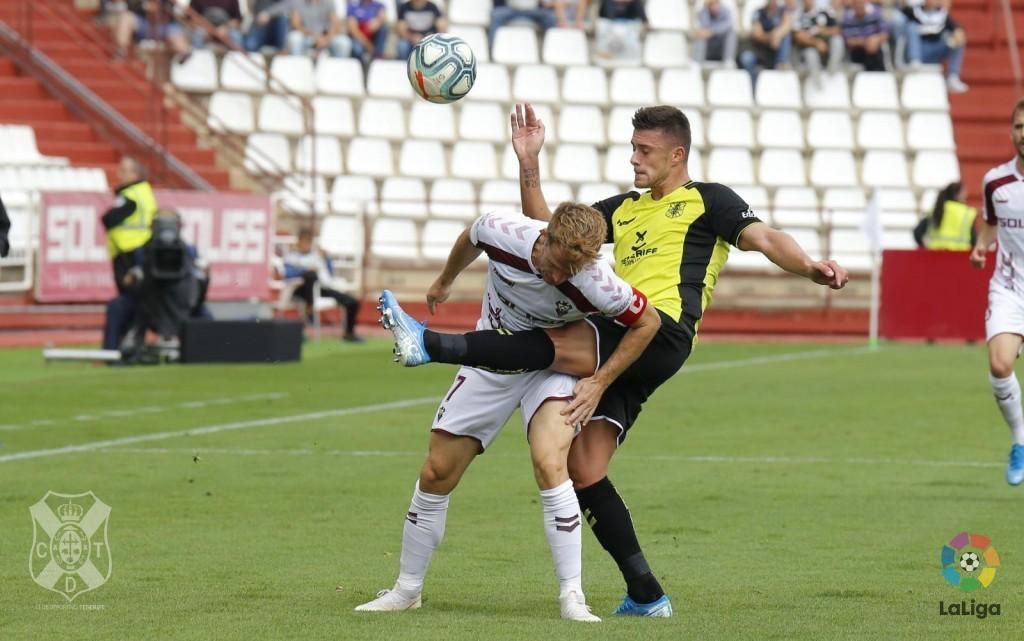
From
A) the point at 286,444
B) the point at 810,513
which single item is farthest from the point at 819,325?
the point at 810,513

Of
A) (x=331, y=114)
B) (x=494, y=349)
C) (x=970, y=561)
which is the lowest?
(x=970, y=561)

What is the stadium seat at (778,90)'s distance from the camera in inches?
1185

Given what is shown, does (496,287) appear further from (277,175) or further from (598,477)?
(277,175)

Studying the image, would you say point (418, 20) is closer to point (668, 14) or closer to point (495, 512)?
point (668, 14)

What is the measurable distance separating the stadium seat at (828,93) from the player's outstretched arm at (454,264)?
23288mm

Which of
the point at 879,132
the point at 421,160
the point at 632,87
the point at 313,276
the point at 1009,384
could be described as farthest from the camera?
the point at 879,132

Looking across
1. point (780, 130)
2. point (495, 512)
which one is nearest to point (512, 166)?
point (780, 130)

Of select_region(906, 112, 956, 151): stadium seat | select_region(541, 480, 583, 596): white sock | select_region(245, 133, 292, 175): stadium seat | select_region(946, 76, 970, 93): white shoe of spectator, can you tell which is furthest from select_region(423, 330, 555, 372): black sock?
select_region(946, 76, 970, 93): white shoe of spectator

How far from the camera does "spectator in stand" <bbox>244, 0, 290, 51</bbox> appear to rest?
29.5 metres

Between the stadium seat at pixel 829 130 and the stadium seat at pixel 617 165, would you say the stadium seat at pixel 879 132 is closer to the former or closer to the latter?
the stadium seat at pixel 829 130

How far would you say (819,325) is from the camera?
2788 cm

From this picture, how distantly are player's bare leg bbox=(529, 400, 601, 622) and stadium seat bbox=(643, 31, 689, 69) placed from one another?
77.6 ft

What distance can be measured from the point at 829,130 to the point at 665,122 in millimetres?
23006

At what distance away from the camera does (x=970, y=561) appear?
8336 mm
